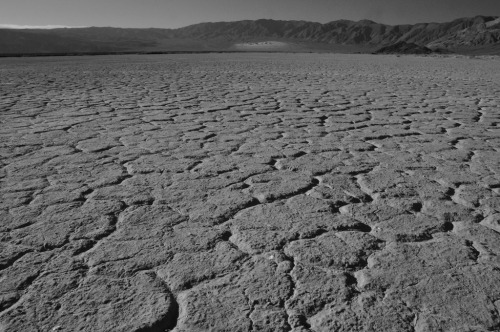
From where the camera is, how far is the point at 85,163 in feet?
9.36

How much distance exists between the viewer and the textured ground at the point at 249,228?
4.50ft

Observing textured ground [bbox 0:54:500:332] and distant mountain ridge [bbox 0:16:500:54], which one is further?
distant mountain ridge [bbox 0:16:500:54]

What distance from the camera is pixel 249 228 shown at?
192 centimetres

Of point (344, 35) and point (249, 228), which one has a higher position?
point (249, 228)

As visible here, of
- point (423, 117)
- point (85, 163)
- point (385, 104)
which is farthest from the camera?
point (385, 104)

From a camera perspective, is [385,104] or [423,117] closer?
[423,117]

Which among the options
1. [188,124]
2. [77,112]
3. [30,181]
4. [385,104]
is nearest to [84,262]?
[30,181]

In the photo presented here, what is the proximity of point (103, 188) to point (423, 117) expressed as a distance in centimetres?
335

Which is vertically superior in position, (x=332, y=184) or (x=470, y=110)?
(x=332, y=184)

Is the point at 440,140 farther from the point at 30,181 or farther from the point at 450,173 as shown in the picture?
the point at 30,181

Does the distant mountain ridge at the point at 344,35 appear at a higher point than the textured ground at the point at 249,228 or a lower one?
lower

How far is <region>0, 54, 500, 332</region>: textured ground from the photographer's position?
1373 millimetres

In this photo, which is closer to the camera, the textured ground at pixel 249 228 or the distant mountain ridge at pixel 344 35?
the textured ground at pixel 249 228

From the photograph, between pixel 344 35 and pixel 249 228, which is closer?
pixel 249 228
